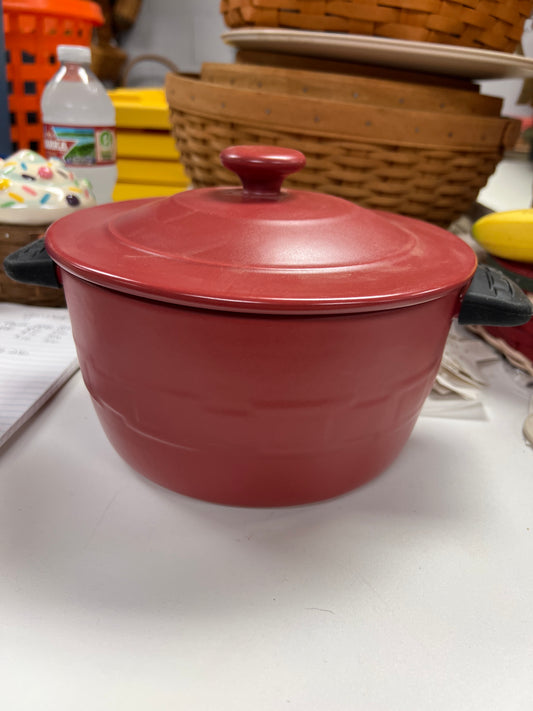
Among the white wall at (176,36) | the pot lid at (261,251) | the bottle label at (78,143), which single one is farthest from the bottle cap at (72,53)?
the white wall at (176,36)

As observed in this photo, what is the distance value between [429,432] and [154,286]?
0.36 m

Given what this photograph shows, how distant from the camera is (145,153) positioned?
1.30m

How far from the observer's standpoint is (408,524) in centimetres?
44

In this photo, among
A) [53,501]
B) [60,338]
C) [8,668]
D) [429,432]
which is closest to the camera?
[8,668]

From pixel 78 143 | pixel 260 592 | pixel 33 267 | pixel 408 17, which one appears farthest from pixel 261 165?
pixel 78 143

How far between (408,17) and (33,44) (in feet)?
2.61

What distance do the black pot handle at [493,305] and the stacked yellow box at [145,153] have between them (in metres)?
0.97

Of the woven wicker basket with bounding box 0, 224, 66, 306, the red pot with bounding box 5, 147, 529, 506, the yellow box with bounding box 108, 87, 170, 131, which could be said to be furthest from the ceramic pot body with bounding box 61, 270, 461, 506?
the yellow box with bounding box 108, 87, 170, 131

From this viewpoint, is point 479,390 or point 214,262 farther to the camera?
point 479,390

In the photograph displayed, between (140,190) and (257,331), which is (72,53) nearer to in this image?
(140,190)

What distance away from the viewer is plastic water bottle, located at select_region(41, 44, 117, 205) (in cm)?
93

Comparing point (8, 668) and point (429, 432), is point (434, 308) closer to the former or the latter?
point (429, 432)

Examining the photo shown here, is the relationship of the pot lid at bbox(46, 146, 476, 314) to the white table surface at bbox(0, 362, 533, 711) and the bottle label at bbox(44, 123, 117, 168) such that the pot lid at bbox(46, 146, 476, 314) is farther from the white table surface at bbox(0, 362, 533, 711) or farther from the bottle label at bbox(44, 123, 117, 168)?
the bottle label at bbox(44, 123, 117, 168)

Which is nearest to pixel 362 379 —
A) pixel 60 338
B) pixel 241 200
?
pixel 241 200
